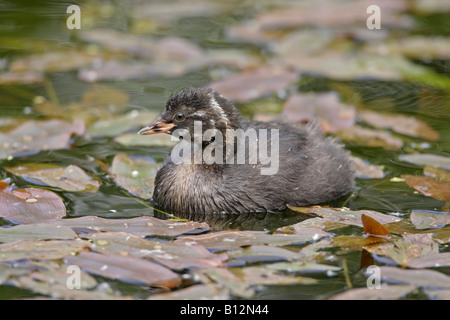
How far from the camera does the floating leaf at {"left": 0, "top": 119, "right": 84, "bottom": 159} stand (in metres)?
8.37

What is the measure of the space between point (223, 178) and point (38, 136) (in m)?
2.41

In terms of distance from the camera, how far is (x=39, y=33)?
11812 millimetres

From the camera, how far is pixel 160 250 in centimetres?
604

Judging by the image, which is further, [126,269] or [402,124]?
[402,124]

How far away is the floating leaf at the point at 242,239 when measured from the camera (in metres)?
6.24

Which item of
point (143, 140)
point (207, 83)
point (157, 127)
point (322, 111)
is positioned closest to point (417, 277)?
point (157, 127)

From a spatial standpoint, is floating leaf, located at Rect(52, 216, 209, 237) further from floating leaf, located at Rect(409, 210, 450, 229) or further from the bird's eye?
floating leaf, located at Rect(409, 210, 450, 229)

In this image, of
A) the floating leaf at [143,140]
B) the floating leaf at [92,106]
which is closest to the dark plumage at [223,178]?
the floating leaf at [143,140]

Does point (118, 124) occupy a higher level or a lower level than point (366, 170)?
higher

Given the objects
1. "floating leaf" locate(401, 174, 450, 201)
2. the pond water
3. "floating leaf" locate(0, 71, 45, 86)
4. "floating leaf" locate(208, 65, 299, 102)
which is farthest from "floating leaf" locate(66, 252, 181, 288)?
"floating leaf" locate(0, 71, 45, 86)

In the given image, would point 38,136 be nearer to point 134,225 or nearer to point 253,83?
point 134,225

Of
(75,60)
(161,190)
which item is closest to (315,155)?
(161,190)

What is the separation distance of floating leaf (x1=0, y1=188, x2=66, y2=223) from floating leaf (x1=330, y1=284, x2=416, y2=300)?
2733 mm
